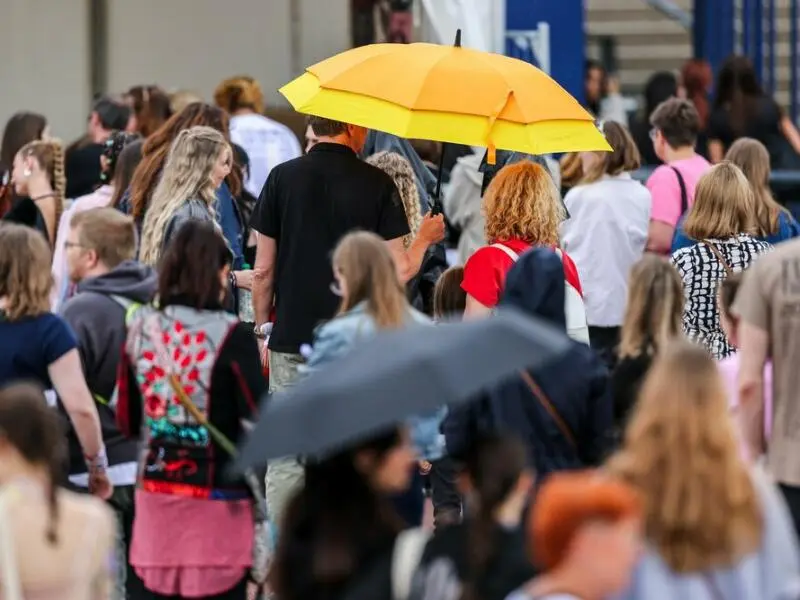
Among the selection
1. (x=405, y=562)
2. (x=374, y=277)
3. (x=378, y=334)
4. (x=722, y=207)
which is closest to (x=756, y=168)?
(x=722, y=207)

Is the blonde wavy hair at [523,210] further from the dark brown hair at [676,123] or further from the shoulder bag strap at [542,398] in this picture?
the dark brown hair at [676,123]

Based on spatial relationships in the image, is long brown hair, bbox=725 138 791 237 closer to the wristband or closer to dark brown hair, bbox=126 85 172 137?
dark brown hair, bbox=126 85 172 137

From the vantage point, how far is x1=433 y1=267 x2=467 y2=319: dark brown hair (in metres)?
8.29

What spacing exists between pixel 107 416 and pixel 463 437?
1557 mm

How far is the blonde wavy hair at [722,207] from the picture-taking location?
8.60 metres

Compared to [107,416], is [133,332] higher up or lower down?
higher up

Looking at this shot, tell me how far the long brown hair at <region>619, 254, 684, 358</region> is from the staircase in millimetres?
15582

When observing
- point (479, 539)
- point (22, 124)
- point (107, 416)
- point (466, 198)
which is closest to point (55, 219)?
point (22, 124)

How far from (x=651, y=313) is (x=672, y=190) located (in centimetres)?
369

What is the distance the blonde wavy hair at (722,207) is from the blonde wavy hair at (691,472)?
3680 mm

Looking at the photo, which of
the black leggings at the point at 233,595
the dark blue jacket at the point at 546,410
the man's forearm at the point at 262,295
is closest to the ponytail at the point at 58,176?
the man's forearm at the point at 262,295

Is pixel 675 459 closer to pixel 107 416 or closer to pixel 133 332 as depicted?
pixel 133 332

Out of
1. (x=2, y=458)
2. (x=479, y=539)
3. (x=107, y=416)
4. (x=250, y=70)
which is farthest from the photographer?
(x=250, y=70)

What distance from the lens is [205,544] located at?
6.52 meters
